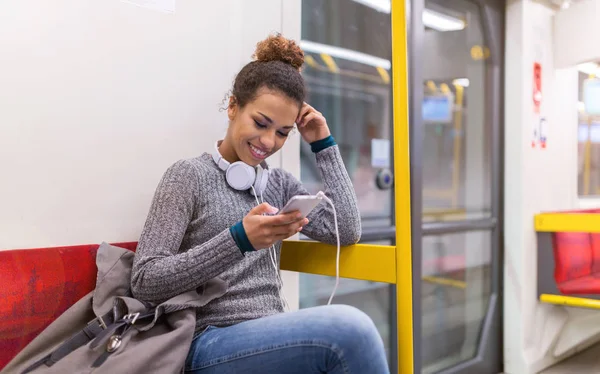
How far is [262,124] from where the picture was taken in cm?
145

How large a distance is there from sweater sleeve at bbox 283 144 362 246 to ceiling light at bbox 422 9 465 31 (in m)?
1.92

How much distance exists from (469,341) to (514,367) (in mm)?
303

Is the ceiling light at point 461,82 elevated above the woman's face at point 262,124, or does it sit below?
above

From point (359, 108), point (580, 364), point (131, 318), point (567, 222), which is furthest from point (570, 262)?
point (131, 318)

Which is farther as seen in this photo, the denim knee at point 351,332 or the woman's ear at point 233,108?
the woman's ear at point 233,108

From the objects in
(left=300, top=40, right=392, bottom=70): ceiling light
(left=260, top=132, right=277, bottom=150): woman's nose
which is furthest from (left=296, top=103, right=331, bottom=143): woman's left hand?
(left=300, top=40, right=392, bottom=70): ceiling light

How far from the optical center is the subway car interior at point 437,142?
1.66 m

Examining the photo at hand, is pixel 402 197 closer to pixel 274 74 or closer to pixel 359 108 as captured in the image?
pixel 274 74

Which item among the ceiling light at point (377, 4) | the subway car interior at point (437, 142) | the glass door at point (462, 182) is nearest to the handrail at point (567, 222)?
the subway car interior at point (437, 142)

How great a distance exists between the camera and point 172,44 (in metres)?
1.72

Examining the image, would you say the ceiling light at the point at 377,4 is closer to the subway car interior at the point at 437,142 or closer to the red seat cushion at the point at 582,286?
the subway car interior at the point at 437,142

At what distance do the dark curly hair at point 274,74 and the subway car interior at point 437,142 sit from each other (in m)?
0.33

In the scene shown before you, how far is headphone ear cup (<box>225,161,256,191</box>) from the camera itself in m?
1.48

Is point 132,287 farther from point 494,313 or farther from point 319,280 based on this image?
point 494,313
